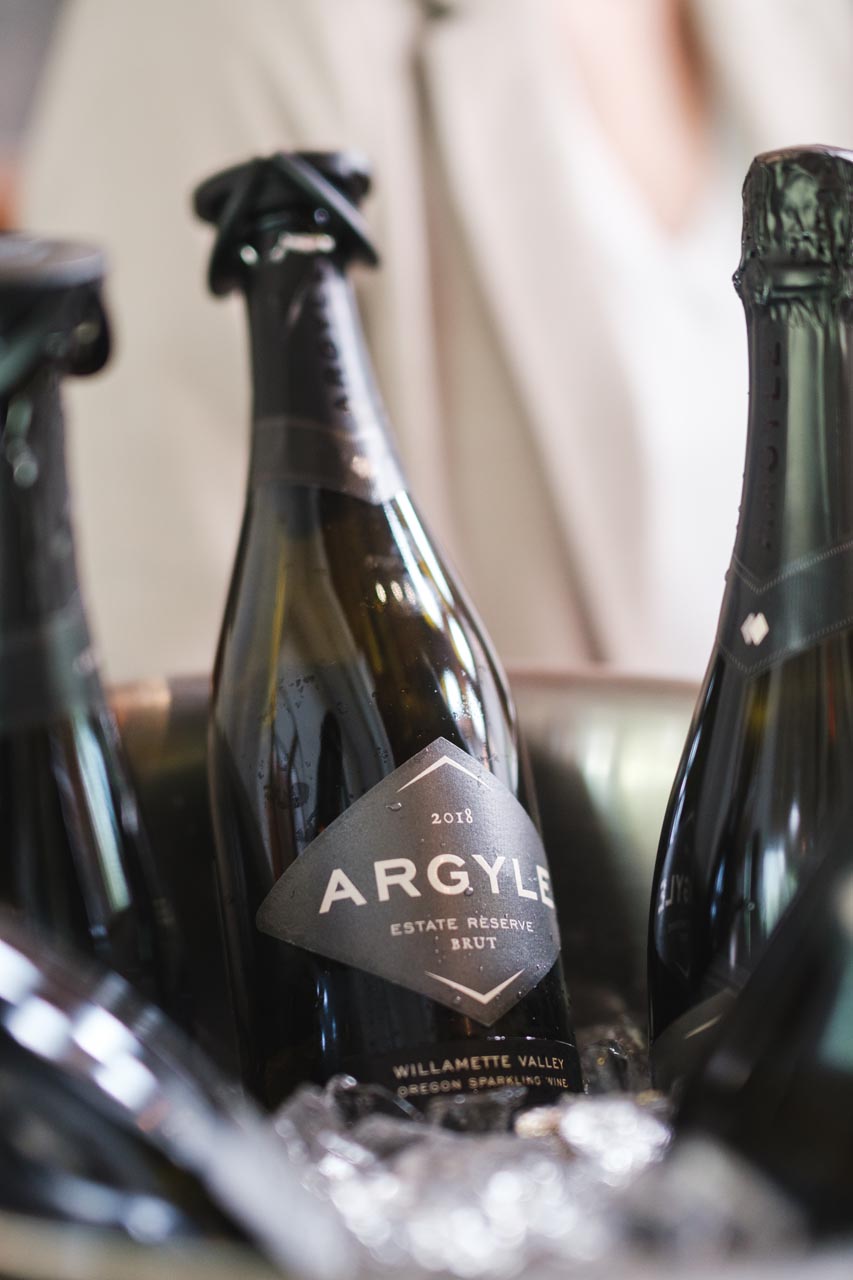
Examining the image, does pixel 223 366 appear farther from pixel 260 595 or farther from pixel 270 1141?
pixel 270 1141

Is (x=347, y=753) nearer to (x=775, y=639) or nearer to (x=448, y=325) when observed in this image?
(x=775, y=639)

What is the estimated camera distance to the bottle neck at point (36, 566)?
15.5 inches

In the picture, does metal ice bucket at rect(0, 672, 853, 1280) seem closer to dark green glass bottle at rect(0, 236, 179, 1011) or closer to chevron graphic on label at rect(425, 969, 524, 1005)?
dark green glass bottle at rect(0, 236, 179, 1011)

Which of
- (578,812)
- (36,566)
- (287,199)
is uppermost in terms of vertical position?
(287,199)

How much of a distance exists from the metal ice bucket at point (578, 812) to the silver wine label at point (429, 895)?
0.09 meters

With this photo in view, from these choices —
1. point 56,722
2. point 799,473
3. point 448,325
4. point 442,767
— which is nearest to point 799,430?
point 799,473

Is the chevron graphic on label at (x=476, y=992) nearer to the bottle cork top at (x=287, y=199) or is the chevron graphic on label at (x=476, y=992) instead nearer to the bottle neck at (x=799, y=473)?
the bottle neck at (x=799, y=473)

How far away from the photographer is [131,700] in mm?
473

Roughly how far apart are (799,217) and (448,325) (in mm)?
700

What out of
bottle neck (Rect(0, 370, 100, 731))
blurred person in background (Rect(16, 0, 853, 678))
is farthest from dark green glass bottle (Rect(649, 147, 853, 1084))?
blurred person in background (Rect(16, 0, 853, 678))

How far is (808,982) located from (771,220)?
191mm

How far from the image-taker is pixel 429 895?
0.33 m

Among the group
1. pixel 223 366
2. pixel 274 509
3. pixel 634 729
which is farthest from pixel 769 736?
pixel 223 366

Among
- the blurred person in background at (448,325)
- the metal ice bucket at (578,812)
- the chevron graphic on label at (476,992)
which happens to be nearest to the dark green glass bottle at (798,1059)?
the chevron graphic on label at (476,992)
